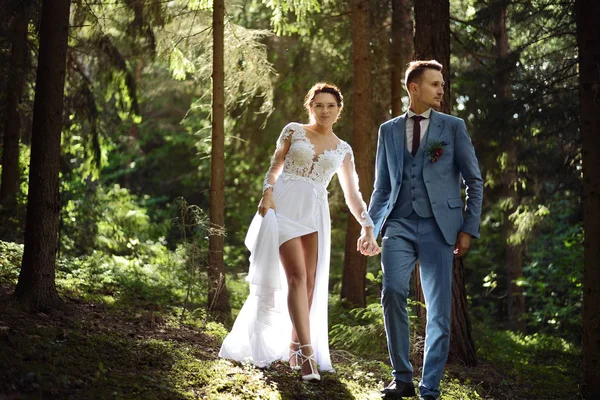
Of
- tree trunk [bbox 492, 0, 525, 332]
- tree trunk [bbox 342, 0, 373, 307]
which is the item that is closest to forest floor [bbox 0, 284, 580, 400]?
tree trunk [bbox 342, 0, 373, 307]

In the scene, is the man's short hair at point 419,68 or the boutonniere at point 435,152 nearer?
the boutonniere at point 435,152

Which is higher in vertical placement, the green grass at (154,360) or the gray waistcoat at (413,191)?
the gray waistcoat at (413,191)

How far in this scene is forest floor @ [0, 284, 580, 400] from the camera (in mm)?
4965

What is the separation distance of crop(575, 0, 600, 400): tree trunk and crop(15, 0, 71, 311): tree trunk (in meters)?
5.32

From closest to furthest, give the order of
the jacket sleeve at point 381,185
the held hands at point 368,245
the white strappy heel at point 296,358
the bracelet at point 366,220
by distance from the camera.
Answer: the jacket sleeve at point 381,185, the held hands at point 368,245, the bracelet at point 366,220, the white strappy heel at point 296,358

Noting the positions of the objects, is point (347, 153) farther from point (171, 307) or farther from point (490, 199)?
point (490, 199)

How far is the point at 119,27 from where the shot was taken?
41.5ft

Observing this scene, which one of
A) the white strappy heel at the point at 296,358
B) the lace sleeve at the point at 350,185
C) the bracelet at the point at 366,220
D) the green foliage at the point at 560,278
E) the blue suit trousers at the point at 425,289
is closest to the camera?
the blue suit trousers at the point at 425,289

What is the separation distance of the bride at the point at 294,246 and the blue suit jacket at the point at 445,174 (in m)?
0.65

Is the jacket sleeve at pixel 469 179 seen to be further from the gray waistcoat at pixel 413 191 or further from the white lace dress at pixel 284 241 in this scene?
the white lace dress at pixel 284 241

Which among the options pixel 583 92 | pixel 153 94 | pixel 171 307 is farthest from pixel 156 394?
pixel 153 94

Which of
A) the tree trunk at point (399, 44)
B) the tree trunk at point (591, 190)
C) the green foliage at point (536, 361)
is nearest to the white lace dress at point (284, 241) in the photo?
the green foliage at point (536, 361)

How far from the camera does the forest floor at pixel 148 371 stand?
195 inches

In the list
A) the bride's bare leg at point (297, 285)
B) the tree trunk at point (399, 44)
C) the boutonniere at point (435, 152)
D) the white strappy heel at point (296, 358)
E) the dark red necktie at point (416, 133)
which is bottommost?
the white strappy heel at point (296, 358)
